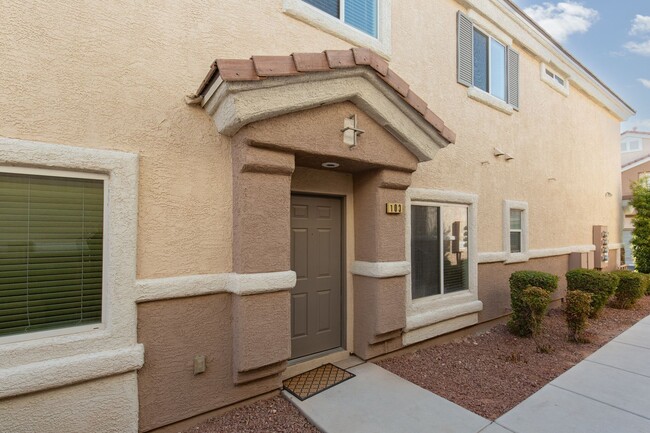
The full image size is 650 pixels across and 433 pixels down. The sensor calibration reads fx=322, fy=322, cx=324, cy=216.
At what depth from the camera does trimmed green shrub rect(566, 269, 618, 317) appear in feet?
23.4

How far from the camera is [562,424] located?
135 inches

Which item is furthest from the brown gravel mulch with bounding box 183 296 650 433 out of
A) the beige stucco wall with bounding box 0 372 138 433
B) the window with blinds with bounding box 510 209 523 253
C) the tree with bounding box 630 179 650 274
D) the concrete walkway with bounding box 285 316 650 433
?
the tree with bounding box 630 179 650 274

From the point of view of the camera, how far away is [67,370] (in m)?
2.81

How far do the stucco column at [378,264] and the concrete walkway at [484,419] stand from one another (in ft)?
1.70

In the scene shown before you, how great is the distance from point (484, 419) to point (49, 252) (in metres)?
4.68

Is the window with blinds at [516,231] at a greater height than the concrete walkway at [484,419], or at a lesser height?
greater

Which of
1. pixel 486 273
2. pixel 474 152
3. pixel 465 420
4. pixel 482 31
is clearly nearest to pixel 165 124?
pixel 465 420

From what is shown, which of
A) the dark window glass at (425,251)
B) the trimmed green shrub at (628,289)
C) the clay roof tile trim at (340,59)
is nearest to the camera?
the clay roof tile trim at (340,59)

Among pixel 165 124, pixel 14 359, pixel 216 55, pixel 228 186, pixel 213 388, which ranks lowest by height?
pixel 213 388

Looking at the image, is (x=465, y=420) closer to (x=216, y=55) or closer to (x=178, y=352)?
(x=178, y=352)

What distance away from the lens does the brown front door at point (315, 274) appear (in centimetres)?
460

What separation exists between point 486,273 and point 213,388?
570 cm

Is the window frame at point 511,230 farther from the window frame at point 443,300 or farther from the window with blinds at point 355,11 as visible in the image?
the window with blinds at point 355,11

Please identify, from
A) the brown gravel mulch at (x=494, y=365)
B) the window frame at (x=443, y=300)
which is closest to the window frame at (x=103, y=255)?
the brown gravel mulch at (x=494, y=365)
